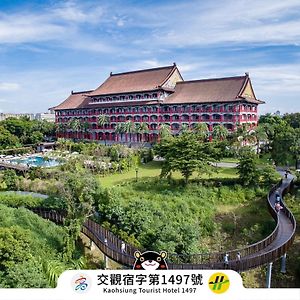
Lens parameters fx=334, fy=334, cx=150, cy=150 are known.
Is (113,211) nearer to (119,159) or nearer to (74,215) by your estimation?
(74,215)

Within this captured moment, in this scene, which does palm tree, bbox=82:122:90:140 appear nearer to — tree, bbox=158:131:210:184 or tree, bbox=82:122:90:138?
tree, bbox=82:122:90:138

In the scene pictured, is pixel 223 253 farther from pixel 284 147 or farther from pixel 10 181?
pixel 10 181

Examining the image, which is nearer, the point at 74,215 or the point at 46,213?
the point at 74,215

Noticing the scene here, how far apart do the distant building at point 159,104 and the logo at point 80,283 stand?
28.1m

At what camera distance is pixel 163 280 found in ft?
18.0

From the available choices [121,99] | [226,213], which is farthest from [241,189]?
[121,99]

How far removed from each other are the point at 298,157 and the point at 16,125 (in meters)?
35.3

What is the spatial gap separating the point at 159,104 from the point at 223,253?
26.3 metres

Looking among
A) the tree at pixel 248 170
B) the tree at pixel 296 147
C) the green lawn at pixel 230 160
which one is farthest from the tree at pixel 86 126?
the tree at pixel 296 147

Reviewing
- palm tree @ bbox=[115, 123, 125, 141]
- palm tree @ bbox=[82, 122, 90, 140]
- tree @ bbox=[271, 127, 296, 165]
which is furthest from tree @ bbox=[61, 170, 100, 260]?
palm tree @ bbox=[82, 122, 90, 140]

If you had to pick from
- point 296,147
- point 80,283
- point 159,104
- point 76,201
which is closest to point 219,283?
Answer: point 80,283

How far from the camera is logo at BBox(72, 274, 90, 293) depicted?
5.45 meters

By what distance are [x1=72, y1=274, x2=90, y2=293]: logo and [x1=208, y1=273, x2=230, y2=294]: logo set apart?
201 cm

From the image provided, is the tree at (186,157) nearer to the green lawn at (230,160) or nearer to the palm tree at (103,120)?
the green lawn at (230,160)
